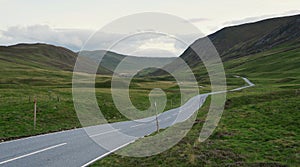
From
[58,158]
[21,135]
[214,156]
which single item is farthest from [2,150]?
[214,156]

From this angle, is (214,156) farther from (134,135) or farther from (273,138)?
(134,135)

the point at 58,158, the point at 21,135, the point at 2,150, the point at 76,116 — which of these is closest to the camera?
the point at 58,158

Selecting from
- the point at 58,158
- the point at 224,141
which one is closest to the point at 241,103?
the point at 224,141

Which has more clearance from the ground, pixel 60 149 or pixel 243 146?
pixel 243 146

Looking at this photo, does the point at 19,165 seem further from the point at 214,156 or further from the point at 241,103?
the point at 241,103

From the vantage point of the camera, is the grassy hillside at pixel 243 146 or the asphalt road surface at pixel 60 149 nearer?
the grassy hillside at pixel 243 146

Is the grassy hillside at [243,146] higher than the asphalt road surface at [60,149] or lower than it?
higher

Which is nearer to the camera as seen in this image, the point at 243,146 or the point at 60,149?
the point at 243,146

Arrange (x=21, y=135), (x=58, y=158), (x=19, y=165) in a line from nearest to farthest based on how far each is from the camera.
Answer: (x=19, y=165) < (x=58, y=158) < (x=21, y=135)

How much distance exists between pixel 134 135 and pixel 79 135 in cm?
403

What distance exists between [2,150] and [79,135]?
639 cm

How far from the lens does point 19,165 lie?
12.7 metres

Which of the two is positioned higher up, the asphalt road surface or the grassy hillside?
the grassy hillside

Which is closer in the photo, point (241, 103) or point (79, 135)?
point (79, 135)
